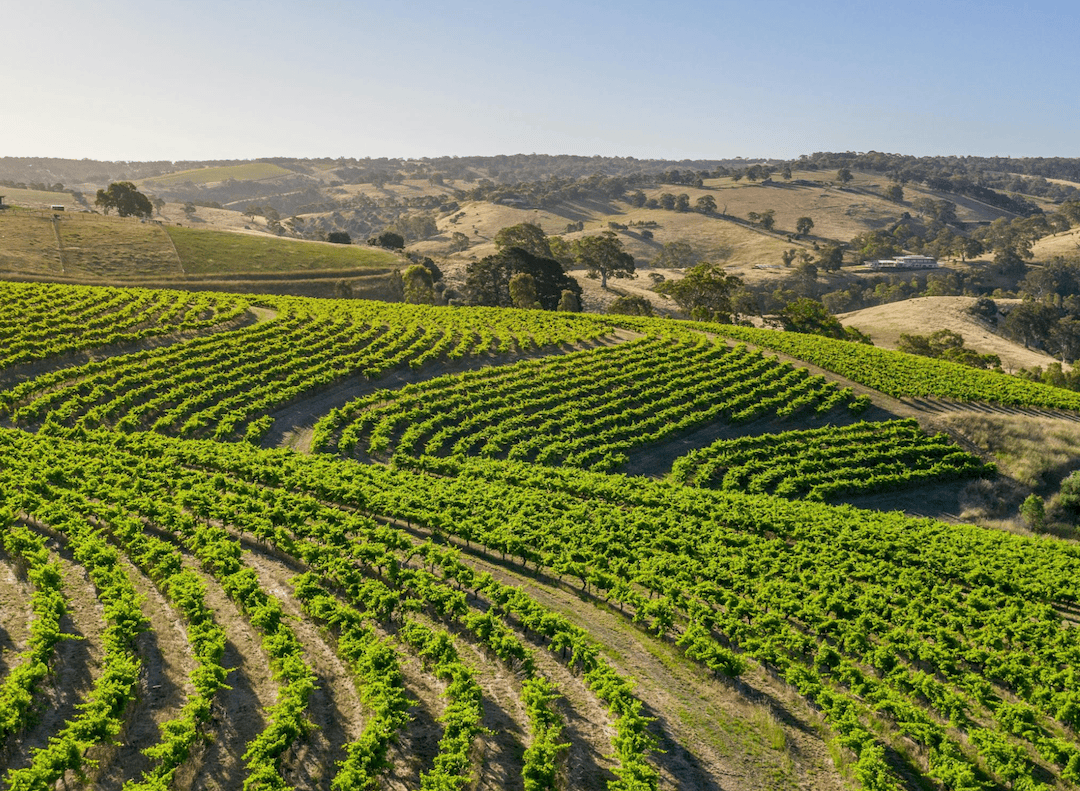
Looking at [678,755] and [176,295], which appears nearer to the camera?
[678,755]

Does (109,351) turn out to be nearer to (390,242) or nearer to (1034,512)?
(1034,512)

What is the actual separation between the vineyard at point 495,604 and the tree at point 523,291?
53688 mm

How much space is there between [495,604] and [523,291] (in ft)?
270

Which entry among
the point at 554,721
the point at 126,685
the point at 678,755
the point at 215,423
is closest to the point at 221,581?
the point at 126,685

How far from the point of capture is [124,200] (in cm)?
14250

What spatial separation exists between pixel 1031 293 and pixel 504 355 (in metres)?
166

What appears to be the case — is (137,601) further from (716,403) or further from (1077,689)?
(716,403)

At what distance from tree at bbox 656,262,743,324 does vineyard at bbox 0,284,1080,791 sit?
5753cm

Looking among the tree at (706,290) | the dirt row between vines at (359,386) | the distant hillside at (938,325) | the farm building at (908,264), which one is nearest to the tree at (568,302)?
the tree at (706,290)

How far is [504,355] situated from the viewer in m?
63.8

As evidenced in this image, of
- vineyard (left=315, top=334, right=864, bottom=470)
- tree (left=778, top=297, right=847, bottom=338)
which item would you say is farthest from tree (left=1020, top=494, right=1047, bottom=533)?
tree (left=778, top=297, right=847, bottom=338)

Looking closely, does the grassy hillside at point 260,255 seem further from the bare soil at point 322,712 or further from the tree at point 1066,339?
the tree at point 1066,339

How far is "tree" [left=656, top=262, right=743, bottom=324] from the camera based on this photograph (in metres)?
105

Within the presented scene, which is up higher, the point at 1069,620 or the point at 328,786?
the point at 328,786
